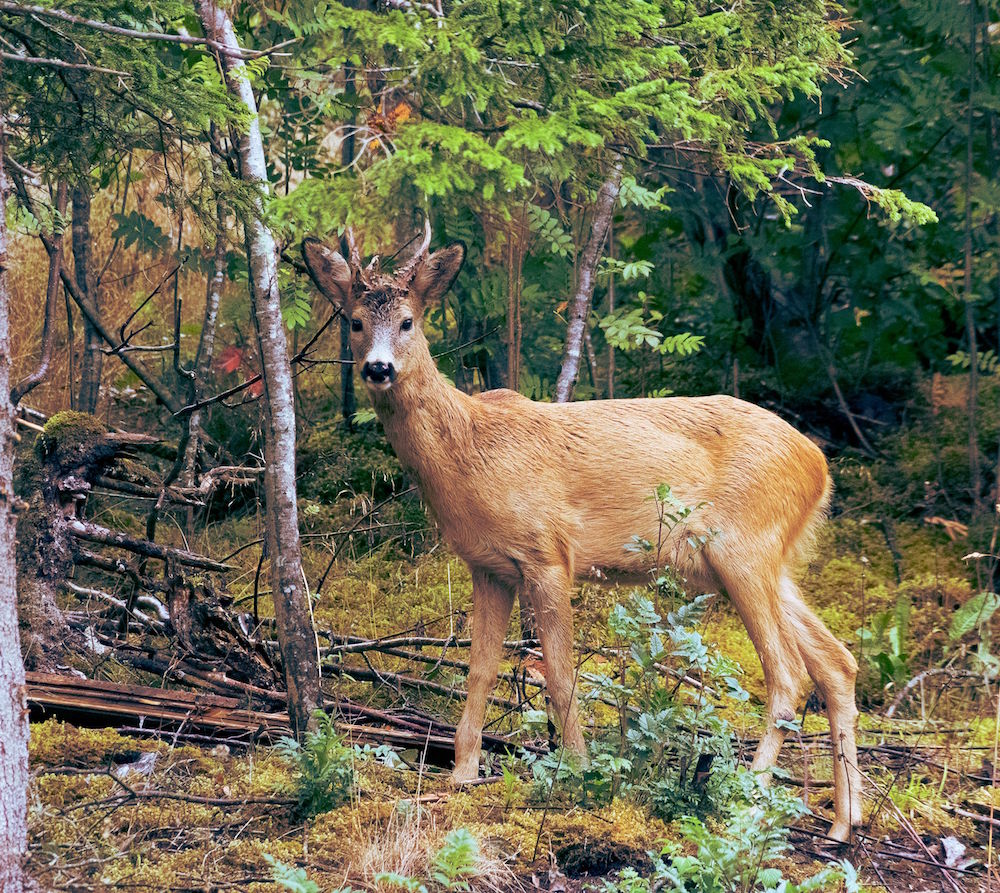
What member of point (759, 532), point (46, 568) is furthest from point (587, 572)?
point (46, 568)

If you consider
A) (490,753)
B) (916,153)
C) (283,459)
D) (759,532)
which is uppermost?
(916,153)

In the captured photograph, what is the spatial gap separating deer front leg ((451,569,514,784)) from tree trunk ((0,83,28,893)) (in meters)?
2.19

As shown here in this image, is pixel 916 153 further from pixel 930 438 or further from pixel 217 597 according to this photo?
pixel 217 597

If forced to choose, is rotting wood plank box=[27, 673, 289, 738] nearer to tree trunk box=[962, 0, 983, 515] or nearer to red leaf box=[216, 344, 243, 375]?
red leaf box=[216, 344, 243, 375]

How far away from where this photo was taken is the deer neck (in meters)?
5.75

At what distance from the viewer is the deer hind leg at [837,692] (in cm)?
565

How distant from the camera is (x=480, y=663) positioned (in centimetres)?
594

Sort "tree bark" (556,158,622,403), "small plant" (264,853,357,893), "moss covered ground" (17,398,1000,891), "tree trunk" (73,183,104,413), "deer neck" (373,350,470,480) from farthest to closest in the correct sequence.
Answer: "tree trunk" (73,183,104,413)
"tree bark" (556,158,622,403)
"deer neck" (373,350,470,480)
"moss covered ground" (17,398,1000,891)
"small plant" (264,853,357,893)

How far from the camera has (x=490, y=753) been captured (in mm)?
6117

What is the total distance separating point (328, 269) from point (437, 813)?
257cm

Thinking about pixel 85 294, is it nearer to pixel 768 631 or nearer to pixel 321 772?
pixel 321 772

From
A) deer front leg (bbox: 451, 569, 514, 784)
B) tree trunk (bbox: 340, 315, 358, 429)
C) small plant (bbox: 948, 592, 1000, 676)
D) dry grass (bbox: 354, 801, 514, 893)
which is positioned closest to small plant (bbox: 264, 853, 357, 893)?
dry grass (bbox: 354, 801, 514, 893)

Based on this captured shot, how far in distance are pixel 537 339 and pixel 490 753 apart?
4.79 m

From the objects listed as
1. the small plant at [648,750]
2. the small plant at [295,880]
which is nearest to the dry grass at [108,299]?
the small plant at [648,750]
